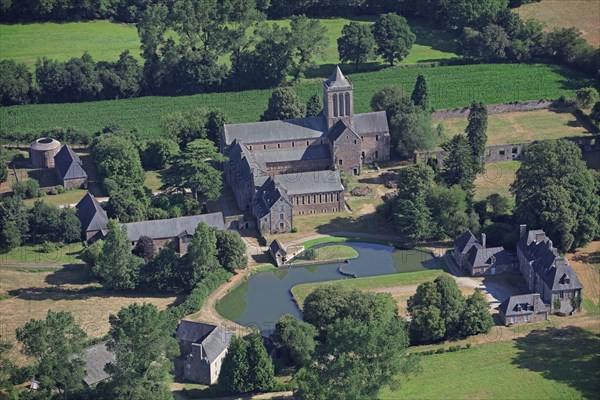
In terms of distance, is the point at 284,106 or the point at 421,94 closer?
the point at 284,106

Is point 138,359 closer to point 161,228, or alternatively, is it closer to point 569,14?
point 161,228

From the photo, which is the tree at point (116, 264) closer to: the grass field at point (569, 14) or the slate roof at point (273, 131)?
→ the slate roof at point (273, 131)

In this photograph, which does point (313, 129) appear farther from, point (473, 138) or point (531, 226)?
point (531, 226)

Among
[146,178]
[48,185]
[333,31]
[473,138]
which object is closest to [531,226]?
[473,138]

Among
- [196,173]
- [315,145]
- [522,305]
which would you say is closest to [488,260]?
[522,305]

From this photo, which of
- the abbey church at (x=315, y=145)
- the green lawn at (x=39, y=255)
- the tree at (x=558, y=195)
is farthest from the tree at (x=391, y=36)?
the green lawn at (x=39, y=255)

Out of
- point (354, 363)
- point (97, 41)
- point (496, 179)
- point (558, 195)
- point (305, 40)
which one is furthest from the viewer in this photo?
point (97, 41)
